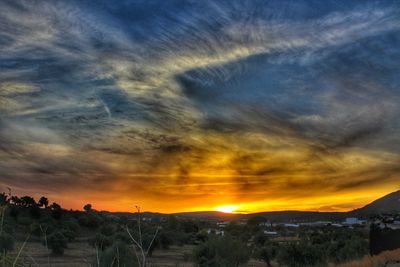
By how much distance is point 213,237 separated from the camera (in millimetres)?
64500

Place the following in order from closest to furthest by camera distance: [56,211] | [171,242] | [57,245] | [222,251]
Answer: [222,251]
[57,245]
[171,242]
[56,211]

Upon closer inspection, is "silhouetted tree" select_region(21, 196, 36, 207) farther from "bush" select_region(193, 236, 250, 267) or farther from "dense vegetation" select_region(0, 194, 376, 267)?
"bush" select_region(193, 236, 250, 267)

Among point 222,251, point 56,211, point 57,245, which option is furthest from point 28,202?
point 222,251

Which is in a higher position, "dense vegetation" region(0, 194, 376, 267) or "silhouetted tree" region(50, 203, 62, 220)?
"silhouetted tree" region(50, 203, 62, 220)

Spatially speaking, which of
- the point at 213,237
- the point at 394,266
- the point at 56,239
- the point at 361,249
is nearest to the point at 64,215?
the point at 56,239

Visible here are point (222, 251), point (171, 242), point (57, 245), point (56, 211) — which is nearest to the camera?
point (222, 251)

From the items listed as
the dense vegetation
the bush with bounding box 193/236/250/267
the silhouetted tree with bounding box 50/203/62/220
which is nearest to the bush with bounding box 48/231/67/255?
the dense vegetation

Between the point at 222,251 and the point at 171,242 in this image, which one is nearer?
the point at 222,251

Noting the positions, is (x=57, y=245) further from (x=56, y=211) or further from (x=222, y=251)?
(x=56, y=211)

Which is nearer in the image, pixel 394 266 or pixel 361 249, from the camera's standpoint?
pixel 394 266

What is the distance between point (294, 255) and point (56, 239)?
105 ft

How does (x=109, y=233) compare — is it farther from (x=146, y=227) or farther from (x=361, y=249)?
(x=361, y=249)

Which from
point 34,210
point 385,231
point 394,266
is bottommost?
point 394,266

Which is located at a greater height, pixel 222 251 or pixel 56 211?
pixel 56 211
